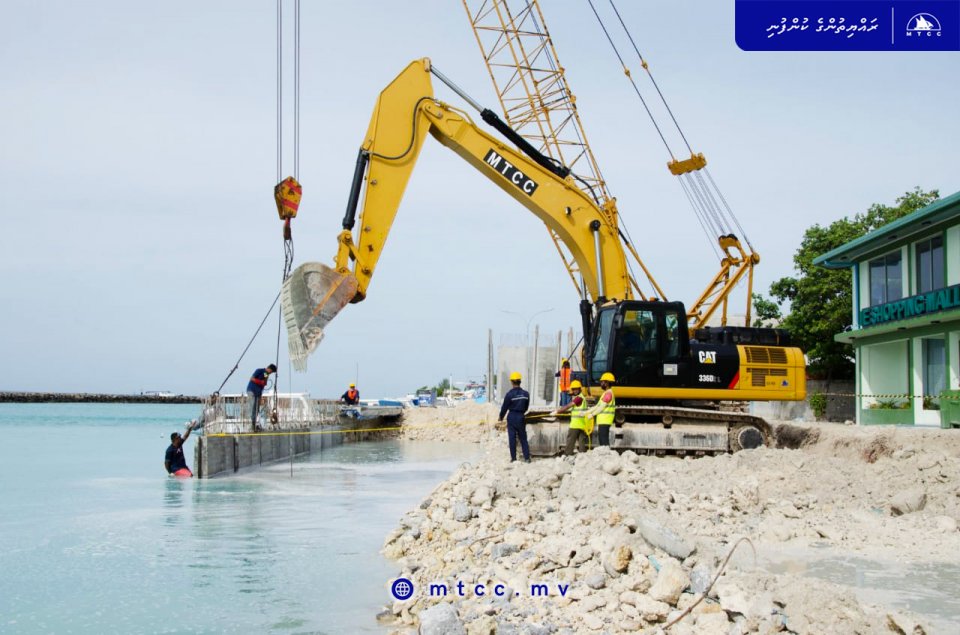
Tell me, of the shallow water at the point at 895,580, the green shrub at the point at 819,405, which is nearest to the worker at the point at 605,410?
the shallow water at the point at 895,580

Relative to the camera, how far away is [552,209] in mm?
18281

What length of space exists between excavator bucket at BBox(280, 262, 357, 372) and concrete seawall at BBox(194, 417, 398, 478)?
7.80m

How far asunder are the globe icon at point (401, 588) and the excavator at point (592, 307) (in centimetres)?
604

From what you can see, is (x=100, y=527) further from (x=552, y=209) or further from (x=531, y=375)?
(x=531, y=375)

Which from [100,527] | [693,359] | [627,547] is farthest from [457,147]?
[627,547]

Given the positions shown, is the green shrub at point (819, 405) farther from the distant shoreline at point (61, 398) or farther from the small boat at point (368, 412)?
the distant shoreline at point (61, 398)

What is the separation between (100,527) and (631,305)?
9.45m

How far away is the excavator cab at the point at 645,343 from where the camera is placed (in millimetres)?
16125

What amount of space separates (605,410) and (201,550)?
668cm

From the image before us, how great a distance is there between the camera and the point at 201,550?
483 inches

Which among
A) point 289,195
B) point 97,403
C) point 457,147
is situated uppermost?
point 457,147

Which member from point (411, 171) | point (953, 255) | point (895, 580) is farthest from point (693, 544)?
point (953, 255)

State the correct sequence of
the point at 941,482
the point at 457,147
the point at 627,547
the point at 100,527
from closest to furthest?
the point at 627,547 < the point at 941,482 < the point at 100,527 < the point at 457,147

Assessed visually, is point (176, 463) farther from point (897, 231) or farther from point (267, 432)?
point (897, 231)
